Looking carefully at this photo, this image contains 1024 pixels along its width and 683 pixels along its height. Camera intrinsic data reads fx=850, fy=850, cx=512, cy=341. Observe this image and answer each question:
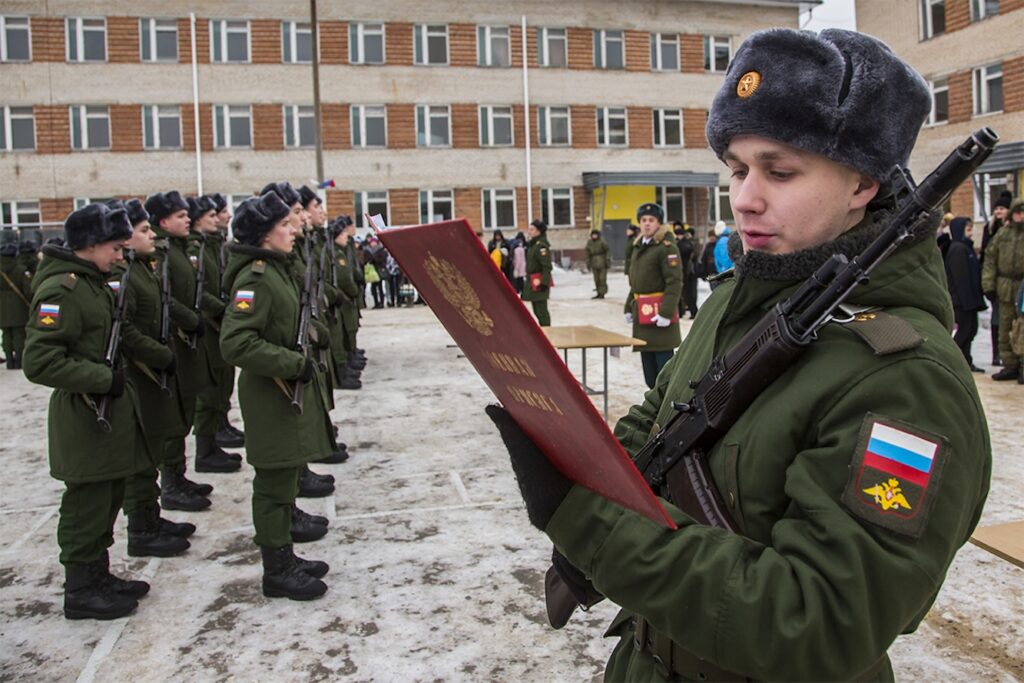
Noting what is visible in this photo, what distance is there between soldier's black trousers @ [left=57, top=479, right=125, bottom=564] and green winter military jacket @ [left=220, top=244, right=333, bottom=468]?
0.71m

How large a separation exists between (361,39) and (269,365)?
2905 centimetres

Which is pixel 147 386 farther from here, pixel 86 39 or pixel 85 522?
pixel 86 39

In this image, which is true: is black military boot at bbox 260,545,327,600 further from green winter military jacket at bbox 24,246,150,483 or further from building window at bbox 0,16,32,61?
building window at bbox 0,16,32,61

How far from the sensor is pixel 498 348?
1.22 m

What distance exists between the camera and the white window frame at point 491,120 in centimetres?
3189

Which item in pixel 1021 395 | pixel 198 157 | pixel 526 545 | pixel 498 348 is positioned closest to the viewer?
pixel 498 348

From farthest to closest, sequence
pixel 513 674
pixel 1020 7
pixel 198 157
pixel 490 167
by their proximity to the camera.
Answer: pixel 490 167
pixel 198 157
pixel 1020 7
pixel 513 674

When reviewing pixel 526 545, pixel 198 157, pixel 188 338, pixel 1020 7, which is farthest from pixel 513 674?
pixel 198 157

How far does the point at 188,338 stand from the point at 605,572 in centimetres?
582

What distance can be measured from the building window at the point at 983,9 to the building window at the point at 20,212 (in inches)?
1218

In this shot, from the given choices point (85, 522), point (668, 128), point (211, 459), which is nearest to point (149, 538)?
point (85, 522)

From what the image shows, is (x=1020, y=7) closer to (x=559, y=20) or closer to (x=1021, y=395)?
(x=559, y=20)

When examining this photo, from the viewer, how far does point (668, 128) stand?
33812mm

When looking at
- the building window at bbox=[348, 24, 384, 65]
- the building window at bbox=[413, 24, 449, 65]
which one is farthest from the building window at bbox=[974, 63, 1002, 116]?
the building window at bbox=[348, 24, 384, 65]
